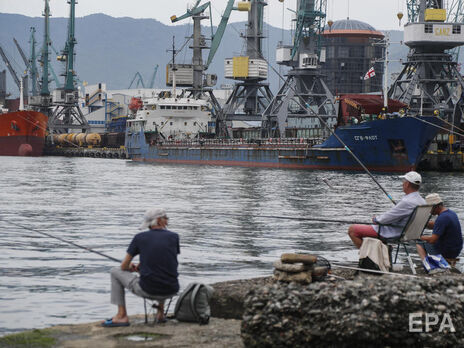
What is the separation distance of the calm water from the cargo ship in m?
8.41

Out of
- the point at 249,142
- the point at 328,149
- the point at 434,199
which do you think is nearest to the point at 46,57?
the point at 249,142

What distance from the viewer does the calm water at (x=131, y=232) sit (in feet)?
40.8

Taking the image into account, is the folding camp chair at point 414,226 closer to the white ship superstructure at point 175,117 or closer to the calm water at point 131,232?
the calm water at point 131,232

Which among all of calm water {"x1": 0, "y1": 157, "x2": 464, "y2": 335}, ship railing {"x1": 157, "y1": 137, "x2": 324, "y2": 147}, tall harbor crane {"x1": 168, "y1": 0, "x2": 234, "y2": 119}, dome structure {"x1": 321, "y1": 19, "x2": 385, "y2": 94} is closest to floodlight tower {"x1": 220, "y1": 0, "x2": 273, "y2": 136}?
tall harbor crane {"x1": 168, "y1": 0, "x2": 234, "y2": 119}

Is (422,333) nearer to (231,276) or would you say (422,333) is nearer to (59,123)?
(231,276)

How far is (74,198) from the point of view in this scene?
3519cm

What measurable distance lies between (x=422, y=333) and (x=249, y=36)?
331ft

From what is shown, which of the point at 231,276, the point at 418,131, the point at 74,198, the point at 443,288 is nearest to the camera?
the point at 443,288

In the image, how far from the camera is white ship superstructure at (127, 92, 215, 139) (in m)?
92.4

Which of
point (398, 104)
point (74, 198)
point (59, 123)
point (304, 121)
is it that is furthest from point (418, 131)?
point (59, 123)

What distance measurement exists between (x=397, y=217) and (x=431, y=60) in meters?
83.9

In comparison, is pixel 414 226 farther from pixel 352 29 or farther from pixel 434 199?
pixel 352 29

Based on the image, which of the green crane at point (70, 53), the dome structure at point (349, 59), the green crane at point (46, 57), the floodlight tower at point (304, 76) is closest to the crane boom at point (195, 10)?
the floodlight tower at point (304, 76)

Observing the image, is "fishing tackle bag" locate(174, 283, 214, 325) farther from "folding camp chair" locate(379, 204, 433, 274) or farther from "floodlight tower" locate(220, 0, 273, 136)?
"floodlight tower" locate(220, 0, 273, 136)
